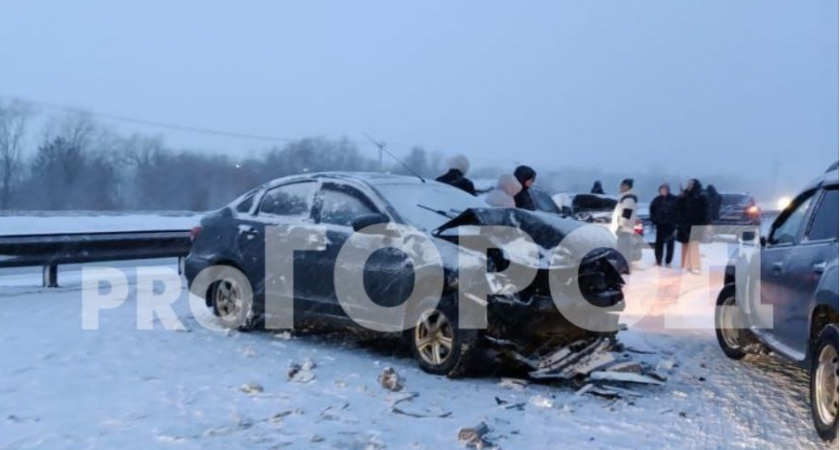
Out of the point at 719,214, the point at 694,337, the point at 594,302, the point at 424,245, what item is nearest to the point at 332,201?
the point at 424,245

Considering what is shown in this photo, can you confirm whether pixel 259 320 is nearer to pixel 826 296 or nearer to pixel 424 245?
pixel 424 245

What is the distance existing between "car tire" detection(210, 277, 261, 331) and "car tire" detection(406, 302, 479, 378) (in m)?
2.01

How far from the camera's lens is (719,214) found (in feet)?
75.5

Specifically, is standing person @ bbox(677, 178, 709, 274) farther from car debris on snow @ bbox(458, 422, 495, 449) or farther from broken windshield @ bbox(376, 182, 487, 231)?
car debris on snow @ bbox(458, 422, 495, 449)

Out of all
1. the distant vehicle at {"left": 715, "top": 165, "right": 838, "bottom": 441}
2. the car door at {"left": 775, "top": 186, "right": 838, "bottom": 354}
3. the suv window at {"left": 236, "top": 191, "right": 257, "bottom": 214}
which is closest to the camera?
the distant vehicle at {"left": 715, "top": 165, "right": 838, "bottom": 441}

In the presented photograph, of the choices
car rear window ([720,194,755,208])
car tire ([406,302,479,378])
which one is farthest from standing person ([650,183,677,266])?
car rear window ([720,194,755,208])

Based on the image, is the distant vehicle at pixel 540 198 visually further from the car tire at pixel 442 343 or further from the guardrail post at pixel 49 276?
the guardrail post at pixel 49 276

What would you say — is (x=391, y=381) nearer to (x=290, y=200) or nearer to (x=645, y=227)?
(x=290, y=200)

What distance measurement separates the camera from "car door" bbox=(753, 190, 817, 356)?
17.7 ft

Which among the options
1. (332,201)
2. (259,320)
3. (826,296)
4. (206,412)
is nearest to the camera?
(826,296)

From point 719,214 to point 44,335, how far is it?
66.9ft

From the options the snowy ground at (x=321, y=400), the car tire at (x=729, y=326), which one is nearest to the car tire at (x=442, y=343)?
the snowy ground at (x=321, y=400)

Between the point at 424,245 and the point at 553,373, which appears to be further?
the point at 424,245

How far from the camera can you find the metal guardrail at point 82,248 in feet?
32.3
